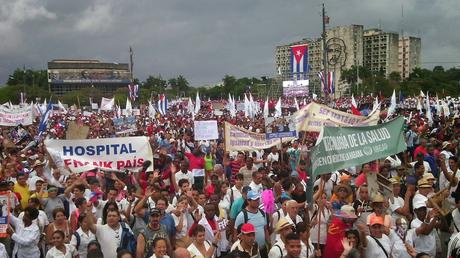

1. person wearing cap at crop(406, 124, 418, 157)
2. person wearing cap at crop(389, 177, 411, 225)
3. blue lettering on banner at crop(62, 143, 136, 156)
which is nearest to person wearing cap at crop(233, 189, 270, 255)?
person wearing cap at crop(389, 177, 411, 225)

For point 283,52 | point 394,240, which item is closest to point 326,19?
point 394,240

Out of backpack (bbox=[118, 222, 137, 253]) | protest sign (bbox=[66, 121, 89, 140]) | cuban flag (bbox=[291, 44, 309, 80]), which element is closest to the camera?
backpack (bbox=[118, 222, 137, 253])

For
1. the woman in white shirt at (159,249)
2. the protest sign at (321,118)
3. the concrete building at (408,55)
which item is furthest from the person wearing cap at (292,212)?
the concrete building at (408,55)

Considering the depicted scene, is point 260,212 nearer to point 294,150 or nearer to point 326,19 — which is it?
point 294,150

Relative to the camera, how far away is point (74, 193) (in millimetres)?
7484

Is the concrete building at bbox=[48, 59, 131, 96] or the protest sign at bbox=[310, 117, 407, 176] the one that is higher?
the concrete building at bbox=[48, 59, 131, 96]

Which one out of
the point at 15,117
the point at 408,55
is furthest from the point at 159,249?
the point at 408,55

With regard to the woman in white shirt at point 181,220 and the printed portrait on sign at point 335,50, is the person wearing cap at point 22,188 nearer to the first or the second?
the woman in white shirt at point 181,220

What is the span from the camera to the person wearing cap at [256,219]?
6457 millimetres

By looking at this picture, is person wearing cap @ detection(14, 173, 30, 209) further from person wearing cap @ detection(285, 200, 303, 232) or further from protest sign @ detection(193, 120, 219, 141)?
protest sign @ detection(193, 120, 219, 141)

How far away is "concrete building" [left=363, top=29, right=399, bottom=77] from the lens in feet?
471

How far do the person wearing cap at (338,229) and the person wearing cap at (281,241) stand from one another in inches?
18.1

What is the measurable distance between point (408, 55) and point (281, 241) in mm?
159118

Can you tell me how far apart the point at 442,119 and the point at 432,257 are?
16891 mm
